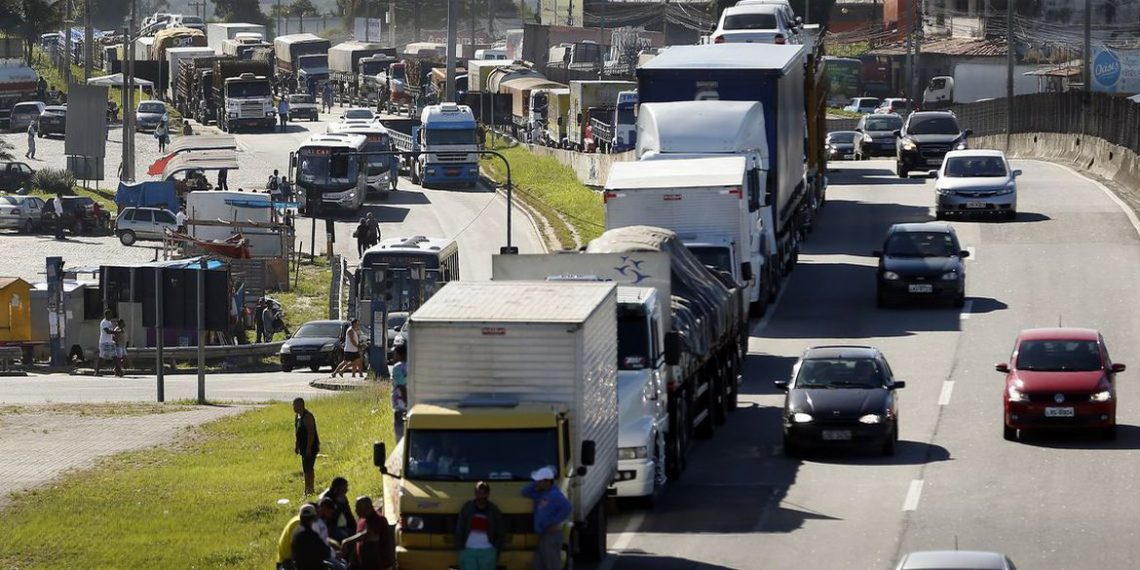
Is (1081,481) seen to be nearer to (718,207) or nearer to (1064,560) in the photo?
(1064,560)

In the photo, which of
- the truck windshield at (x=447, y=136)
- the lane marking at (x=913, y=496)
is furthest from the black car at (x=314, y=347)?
the truck windshield at (x=447, y=136)

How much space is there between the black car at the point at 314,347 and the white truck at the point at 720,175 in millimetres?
10604

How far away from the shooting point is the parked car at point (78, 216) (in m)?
70.9

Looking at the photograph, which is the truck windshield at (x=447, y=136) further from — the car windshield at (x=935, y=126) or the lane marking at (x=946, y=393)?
the lane marking at (x=946, y=393)

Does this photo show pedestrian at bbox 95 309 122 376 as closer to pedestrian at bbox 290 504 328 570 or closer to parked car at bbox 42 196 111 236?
parked car at bbox 42 196 111 236

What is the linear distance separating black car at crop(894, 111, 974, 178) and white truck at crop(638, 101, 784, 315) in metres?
19.5

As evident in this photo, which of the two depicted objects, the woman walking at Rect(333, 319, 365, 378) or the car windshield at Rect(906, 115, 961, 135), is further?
the car windshield at Rect(906, 115, 961, 135)

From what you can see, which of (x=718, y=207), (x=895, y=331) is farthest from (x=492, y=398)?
(x=895, y=331)

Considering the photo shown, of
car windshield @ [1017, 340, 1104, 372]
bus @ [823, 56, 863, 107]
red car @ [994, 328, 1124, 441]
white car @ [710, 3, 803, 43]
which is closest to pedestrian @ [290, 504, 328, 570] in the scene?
red car @ [994, 328, 1124, 441]

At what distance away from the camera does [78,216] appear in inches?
2800

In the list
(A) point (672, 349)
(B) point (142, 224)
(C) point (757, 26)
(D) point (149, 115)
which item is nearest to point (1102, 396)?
(A) point (672, 349)

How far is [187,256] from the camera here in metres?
57.0

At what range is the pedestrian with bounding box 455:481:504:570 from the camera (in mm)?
17266

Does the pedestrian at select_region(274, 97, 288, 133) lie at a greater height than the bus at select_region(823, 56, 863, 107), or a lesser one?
lesser
